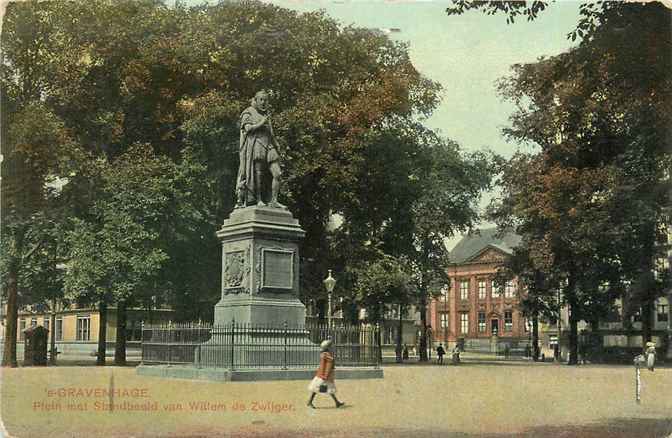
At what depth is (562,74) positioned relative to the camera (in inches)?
659

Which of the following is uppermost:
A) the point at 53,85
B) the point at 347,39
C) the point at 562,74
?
the point at 347,39

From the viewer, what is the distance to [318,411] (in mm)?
14719

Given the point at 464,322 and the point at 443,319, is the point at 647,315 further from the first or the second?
the point at 443,319

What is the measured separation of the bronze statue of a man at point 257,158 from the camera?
2303cm

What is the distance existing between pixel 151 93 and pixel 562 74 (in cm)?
2100

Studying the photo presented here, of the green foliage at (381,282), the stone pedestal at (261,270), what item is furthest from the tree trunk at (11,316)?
the green foliage at (381,282)

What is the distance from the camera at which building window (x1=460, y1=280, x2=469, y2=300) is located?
99988mm

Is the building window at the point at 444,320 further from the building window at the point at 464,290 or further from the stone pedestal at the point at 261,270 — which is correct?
the stone pedestal at the point at 261,270

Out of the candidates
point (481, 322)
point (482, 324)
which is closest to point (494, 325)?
point (482, 324)

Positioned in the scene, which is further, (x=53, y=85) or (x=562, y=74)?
(x=53, y=85)

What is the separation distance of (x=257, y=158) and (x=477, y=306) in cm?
7763

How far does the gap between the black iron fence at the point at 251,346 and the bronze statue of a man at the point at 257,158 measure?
3588mm

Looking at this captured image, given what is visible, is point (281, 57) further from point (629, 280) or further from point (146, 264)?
point (629, 280)

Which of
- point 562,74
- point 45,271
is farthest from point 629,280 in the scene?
point 562,74
